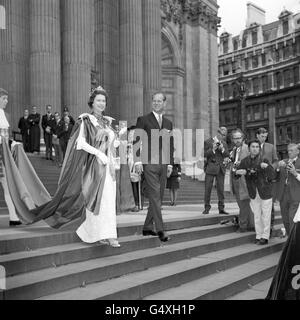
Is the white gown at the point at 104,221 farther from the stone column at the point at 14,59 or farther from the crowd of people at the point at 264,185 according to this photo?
the stone column at the point at 14,59

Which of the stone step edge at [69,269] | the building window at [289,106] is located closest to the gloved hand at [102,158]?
the stone step edge at [69,269]

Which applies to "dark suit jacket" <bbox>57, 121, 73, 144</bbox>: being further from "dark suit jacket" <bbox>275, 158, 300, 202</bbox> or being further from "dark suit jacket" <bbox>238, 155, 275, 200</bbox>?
"dark suit jacket" <bbox>275, 158, 300, 202</bbox>

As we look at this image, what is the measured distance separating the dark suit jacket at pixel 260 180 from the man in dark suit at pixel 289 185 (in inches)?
8.2

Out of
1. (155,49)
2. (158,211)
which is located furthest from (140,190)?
(155,49)

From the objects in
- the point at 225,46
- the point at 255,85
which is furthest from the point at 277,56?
the point at 225,46

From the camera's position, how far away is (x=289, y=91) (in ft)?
216

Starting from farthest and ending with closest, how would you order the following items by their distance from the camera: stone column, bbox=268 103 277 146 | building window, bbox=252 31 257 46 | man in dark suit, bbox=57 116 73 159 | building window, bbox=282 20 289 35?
building window, bbox=252 31 257 46 < building window, bbox=282 20 289 35 < stone column, bbox=268 103 277 146 < man in dark suit, bbox=57 116 73 159

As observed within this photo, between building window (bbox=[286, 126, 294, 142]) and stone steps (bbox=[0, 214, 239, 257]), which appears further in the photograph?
building window (bbox=[286, 126, 294, 142])

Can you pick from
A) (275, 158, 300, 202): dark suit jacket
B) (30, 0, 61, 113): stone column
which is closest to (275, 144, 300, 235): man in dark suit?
(275, 158, 300, 202): dark suit jacket

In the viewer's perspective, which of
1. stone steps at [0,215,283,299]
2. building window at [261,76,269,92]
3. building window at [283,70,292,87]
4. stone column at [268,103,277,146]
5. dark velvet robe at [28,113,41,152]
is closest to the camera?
stone steps at [0,215,283,299]

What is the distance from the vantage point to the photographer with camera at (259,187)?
8.62 meters

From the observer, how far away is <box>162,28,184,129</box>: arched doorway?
31297mm

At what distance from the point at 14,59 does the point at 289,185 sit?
45.3 ft

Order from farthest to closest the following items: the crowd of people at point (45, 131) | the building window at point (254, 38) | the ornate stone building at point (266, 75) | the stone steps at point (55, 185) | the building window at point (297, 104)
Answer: the building window at point (254, 38) → the ornate stone building at point (266, 75) → the building window at point (297, 104) → the crowd of people at point (45, 131) → the stone steps at point (55, 185)
